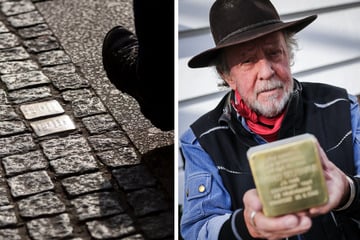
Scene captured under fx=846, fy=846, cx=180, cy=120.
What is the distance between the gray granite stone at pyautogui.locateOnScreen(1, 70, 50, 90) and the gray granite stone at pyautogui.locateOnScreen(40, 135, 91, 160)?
1.46 feet

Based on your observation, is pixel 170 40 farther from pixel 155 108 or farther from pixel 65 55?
pixel 65 55

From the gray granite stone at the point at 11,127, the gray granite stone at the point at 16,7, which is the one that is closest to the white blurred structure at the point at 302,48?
the gray granite stone at the point at 11,127

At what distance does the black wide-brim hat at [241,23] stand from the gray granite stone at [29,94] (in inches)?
59.0

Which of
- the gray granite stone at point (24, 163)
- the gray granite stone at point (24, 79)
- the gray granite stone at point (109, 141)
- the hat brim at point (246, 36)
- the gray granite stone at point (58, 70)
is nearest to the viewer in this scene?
the hat brim at point (246, 36)

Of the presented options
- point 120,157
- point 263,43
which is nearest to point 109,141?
point 120,157

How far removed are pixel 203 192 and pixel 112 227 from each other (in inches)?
30.4

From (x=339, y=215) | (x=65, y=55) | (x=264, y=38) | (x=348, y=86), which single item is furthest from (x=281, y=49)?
(x=65, y=55)

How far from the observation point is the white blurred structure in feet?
7.18

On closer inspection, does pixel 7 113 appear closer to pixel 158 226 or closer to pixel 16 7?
pixel 158 226

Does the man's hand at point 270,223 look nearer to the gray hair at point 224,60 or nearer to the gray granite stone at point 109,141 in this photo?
the gray hair at point 224,60

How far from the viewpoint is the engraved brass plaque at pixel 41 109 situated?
3404mm

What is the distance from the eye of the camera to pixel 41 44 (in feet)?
12.9

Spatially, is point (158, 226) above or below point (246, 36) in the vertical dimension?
below

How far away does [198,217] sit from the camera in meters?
2.15
